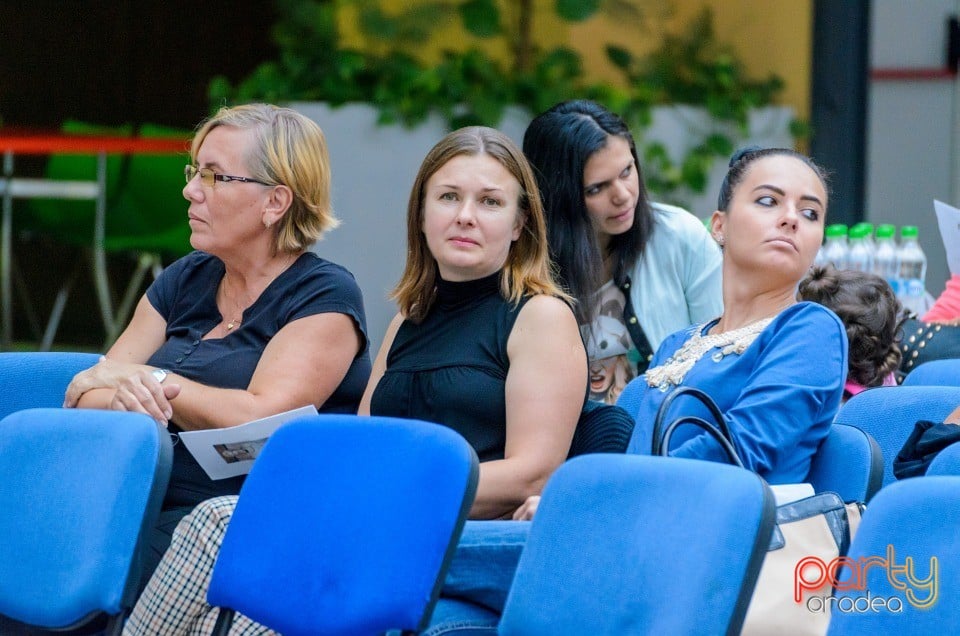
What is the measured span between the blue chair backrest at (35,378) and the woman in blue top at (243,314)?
203mm

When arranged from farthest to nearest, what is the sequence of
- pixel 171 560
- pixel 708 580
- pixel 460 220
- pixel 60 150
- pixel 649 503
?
1. pixel 60 150
2. pixel 460 220
3. pixel 171 560
4. pixel 649 503
5. pixel 708 580

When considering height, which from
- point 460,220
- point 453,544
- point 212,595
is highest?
point 460,220

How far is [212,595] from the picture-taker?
2.30 metres

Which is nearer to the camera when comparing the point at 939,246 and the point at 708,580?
the point at 708,580

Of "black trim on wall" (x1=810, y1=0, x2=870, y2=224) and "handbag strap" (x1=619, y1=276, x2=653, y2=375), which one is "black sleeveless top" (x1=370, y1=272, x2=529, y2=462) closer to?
"handbag strap" (x1=619, y1=276, x2=653, y2=375)

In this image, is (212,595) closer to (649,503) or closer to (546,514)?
(546,514)

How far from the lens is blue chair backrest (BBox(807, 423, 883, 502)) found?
2.34 m

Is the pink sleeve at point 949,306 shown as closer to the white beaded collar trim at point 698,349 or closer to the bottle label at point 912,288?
the bottle label at point 912,288

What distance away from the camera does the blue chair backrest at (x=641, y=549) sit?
1.83m

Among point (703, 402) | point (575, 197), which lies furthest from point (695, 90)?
point (703, 402)

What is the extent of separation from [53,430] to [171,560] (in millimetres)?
358

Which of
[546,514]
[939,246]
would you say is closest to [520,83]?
[939,246]

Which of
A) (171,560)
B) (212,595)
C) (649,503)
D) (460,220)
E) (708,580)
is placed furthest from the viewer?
(460,220)

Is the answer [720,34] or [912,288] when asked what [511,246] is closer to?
[912,288]
